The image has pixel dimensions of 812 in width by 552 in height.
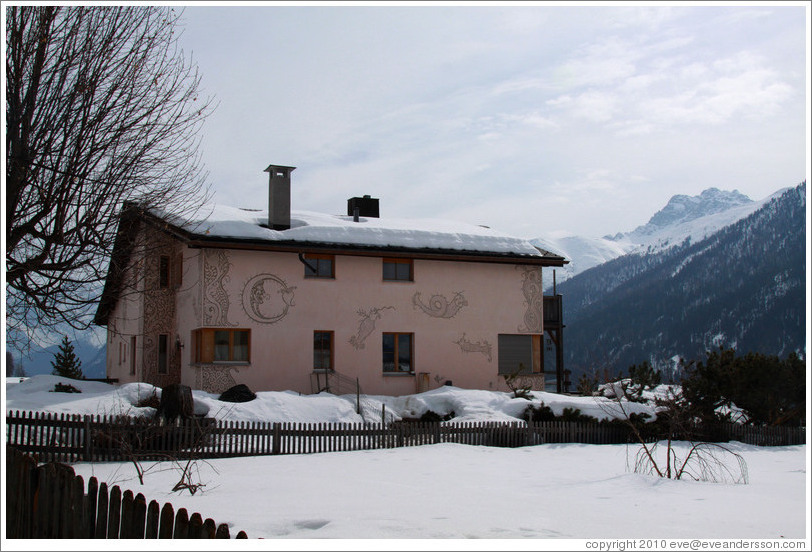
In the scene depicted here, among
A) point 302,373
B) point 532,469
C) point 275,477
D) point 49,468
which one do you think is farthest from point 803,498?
point 302,373

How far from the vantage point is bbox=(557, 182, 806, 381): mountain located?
13040 centimetres

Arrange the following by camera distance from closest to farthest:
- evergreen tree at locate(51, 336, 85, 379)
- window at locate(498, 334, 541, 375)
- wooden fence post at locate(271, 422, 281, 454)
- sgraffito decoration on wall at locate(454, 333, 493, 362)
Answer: wooden fence post at locate(271, 422, 281, 454) → sgraffito decoration on wall at locate(454, 333, 493, 362) → window at locate(498, 334, 541, 375) → evergreen tree at locate(51, 336, 85, 379)

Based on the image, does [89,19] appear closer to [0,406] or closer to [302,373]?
[0,406]

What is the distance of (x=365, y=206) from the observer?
1284 inches

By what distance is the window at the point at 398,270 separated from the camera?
27.1 m

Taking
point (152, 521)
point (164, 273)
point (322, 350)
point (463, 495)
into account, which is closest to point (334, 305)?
point (322, 350)

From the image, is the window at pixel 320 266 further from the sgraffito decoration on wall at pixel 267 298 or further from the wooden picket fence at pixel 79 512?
the wooden picket fence at pixel 79 512

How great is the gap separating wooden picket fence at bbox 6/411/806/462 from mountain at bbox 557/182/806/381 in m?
99.5

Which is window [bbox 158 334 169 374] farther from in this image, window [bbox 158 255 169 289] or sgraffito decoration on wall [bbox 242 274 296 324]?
sgraffito decoration on wall [bbox 242 274 296 324]

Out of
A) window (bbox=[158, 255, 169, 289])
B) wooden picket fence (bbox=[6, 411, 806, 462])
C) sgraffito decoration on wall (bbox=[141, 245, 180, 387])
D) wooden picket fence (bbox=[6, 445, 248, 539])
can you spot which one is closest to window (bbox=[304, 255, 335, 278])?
sgraffito decoration on wall (bbox=[141, 245, 180, 387])

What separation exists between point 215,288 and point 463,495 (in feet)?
48.9

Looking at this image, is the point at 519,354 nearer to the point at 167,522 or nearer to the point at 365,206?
the point at 365,206

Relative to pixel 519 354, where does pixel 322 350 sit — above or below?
above

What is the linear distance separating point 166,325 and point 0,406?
67.0 feet
